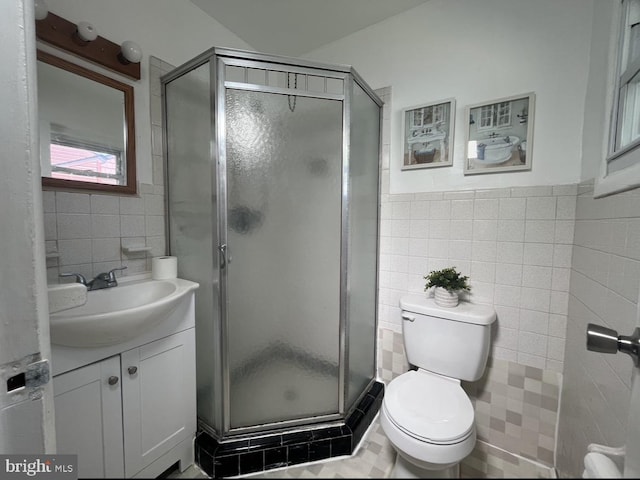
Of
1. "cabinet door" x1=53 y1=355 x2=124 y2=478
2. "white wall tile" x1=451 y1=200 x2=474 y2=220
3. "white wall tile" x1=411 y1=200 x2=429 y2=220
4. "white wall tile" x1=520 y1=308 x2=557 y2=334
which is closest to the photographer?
"cabinet door" x1=53 y1=355 x2=124 y2=478

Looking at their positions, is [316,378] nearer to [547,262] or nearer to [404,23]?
[547,262]

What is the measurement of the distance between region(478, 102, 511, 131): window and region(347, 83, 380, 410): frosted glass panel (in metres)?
0.52

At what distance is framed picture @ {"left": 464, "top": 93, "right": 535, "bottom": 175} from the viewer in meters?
1.12

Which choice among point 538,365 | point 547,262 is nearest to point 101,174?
point 547,262

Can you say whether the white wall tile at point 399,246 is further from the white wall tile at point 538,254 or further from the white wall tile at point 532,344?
the white wall tile at point 532,344

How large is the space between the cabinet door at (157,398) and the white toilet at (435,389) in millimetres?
840

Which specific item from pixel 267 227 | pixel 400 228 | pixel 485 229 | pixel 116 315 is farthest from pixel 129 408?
pixel 485 229

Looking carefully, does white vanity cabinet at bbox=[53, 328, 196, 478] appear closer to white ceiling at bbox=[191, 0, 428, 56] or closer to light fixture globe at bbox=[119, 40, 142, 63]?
light fixture globe at bbox=[119, 40, 142, 63]

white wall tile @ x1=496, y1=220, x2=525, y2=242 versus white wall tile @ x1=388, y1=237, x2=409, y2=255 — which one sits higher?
white wall tile @ x1=496, y1=220, x2=525, y2=242

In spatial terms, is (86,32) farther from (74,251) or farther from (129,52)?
(74,251)

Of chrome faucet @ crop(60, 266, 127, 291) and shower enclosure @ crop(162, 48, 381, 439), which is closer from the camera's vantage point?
chrome faucet @ crop(60, 266, 127, 291)

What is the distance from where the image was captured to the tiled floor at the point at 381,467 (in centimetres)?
106

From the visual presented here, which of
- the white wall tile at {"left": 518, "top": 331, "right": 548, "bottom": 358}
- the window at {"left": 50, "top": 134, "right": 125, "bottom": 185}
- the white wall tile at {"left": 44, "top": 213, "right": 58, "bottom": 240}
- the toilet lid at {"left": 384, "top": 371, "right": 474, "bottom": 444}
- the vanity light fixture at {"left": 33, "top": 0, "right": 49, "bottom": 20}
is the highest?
the vanity light fixture at {"left": 33, "top": 0, "right": 49, "bottom": 20}

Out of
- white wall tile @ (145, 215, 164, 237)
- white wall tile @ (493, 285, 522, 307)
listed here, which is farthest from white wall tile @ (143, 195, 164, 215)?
white wall tile @ (493, 285, 522, 307)
